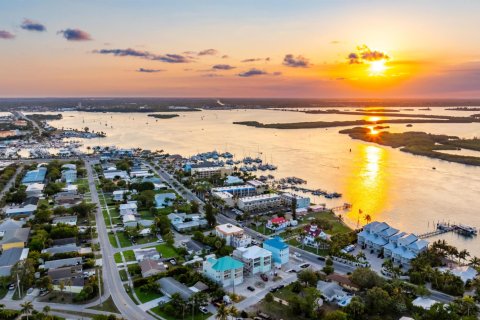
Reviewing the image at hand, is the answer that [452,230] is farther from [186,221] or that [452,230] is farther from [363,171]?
[186,221]

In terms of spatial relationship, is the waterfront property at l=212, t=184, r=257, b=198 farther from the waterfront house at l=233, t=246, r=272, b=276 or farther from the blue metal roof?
the waterfront house at l=233, t=246, r=272, b=276

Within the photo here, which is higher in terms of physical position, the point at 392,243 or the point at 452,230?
the point at 392,243

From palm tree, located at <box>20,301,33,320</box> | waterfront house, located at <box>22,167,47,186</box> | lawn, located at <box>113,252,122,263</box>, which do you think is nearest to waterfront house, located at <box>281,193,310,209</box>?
lawn, located at <box>113,252,122,263</box>

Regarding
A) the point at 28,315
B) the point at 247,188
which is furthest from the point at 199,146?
the point at 28,315

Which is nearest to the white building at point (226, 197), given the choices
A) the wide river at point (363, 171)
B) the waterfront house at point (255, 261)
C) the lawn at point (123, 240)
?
the wide river at point (363, 171)

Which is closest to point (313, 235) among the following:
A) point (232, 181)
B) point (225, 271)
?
point (225, 271)

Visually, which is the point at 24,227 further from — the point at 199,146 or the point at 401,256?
the point at 199,146

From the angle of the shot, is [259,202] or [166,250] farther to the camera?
[259,202]
